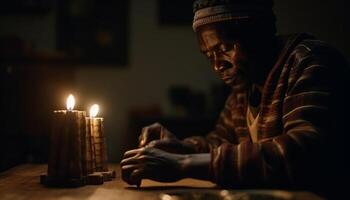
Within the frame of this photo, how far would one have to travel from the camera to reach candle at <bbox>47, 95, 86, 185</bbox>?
167 centimetres

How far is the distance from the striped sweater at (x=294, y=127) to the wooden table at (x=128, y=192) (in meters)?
0.09

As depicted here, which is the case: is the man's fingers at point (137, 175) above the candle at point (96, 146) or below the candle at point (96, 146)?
below

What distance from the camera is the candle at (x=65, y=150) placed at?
1.67 metres

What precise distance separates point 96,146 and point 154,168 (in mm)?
266

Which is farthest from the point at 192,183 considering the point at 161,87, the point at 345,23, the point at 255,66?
the point at 161,87

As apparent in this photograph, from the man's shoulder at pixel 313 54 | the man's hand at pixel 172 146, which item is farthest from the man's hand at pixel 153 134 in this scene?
the man's shoulder at pixel 313 54

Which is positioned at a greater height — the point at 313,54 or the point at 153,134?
the point at 313,54

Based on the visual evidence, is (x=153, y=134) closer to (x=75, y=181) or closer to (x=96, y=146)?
(x=96, y=146)

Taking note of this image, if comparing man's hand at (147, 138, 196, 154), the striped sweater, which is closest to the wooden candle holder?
man's hand at (147, 138, 196, 154)

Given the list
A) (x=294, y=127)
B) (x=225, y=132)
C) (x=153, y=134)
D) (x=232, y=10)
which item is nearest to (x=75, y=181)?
(x=153, y=134)

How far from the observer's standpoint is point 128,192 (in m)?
1.57

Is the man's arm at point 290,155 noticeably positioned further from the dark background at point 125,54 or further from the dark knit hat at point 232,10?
the dark background at point 125,54

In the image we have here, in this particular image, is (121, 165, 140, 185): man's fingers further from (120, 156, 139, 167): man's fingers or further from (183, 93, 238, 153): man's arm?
(183, 93, 238, 153): man's arm

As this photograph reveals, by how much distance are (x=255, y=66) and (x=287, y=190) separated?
23.1 inches
